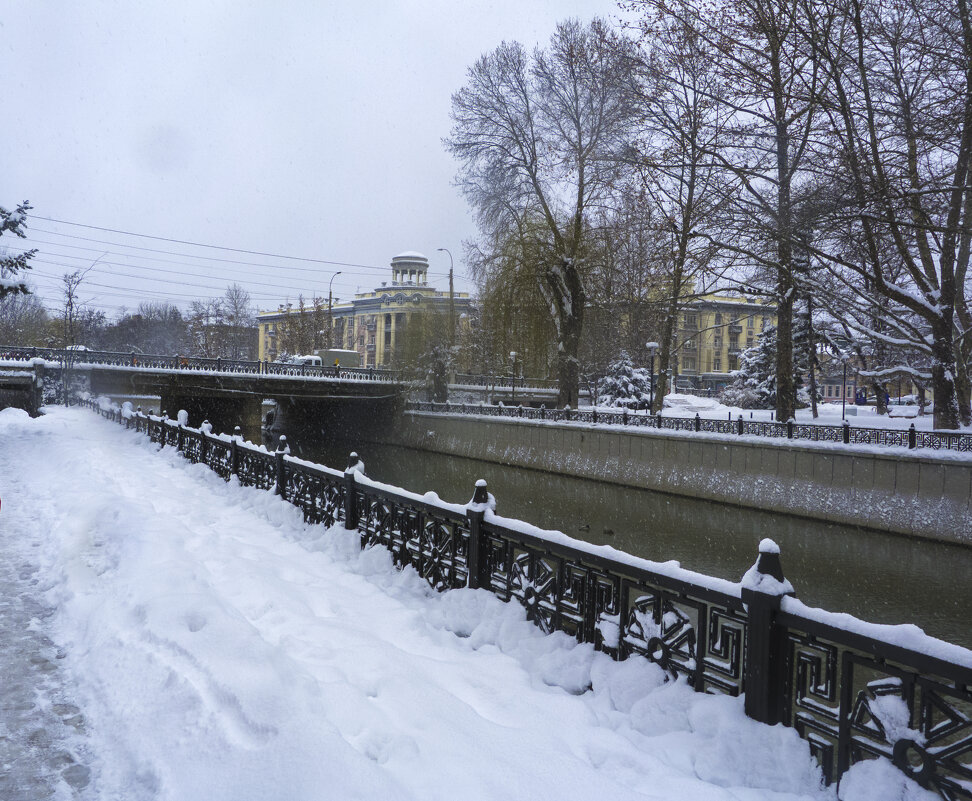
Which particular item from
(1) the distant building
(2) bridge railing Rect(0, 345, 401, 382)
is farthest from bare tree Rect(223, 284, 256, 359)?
(2) bridge railing Rect(0, 345, 401, 382)

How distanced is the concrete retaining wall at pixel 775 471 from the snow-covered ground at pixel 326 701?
1428cm

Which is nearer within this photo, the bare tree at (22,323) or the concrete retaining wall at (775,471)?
the concrete retaining wall at (775,471)

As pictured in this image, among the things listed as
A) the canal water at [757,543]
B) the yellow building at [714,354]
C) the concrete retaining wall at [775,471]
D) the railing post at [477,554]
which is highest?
the yellow building at [714,354]

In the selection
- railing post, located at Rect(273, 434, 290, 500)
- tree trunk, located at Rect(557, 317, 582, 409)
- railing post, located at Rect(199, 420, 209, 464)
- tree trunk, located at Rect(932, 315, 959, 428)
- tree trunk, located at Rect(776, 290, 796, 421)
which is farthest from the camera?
tree trunk, located at Rect(557, 317, 582, 409)

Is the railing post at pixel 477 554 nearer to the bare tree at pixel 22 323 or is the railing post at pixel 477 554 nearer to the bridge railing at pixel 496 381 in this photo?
the bridge railing at pixel 496 381

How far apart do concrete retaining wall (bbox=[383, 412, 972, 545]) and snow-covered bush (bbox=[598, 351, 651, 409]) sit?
46.4ft

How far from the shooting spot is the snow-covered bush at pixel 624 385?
141ft

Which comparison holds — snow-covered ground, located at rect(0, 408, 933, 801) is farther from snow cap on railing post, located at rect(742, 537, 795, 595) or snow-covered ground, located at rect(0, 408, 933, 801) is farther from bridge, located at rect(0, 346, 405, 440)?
bridge, located at rect(0, 346, 405, 440)

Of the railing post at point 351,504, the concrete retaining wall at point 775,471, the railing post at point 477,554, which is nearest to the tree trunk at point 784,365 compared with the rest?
the concrete retaining wall at point 775,471

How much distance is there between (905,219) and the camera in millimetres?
14727

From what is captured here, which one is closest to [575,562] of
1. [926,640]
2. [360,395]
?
[926,640]

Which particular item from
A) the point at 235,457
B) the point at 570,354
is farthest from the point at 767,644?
the point at 570,354

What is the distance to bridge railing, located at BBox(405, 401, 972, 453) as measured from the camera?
1656 centimetres

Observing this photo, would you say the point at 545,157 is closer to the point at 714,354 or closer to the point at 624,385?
the point at 624,385
